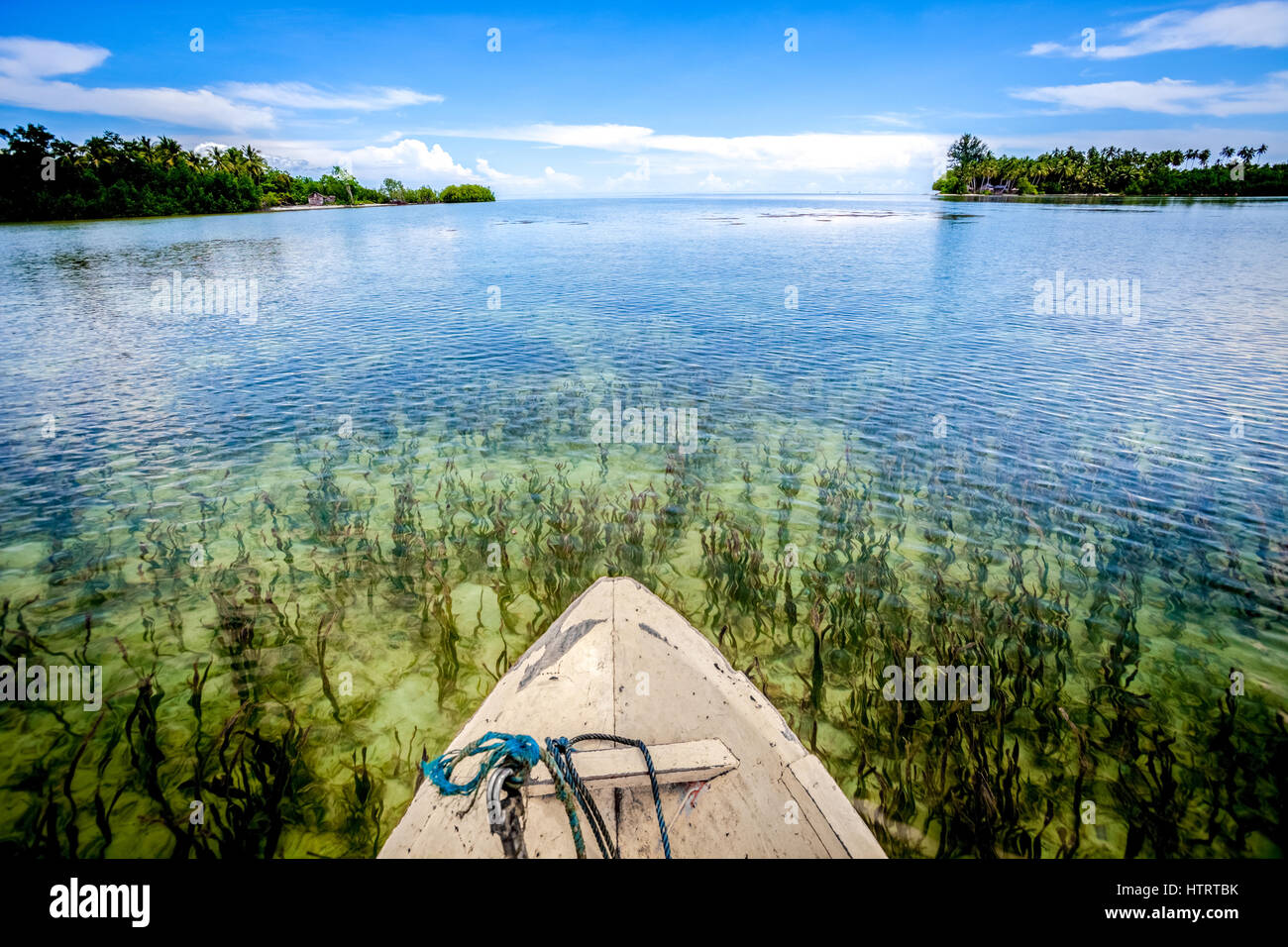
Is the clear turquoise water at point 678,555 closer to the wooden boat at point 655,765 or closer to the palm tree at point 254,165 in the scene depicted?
the wooden boat at point 655,765

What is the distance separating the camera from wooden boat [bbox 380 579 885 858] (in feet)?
13.1

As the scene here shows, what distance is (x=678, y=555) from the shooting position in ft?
28.7

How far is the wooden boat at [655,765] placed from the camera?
157 inches

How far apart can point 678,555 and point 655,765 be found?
452 cm

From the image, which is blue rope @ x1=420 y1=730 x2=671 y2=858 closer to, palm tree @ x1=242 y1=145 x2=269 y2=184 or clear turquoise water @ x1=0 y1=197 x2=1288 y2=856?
clear turquoise water @ x1=0 y1=197 x2=1288 y2=856

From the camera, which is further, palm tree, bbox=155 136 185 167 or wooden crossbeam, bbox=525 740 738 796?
palm tree, bbox=155 136 185 167

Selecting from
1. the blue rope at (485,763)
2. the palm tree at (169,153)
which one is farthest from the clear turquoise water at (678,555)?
the palm tree at (169,153)

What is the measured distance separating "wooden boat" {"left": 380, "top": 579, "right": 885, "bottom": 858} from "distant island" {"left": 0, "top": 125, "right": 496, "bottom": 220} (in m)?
119

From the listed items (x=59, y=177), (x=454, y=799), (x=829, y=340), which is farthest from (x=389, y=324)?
(x=59, y=177)

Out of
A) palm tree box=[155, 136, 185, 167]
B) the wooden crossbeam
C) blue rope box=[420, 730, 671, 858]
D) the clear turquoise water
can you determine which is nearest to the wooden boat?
the wooden crossbeam

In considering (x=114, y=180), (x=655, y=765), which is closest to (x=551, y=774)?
(x=655, y=765)

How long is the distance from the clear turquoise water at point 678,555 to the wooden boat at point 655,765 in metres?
1.18
